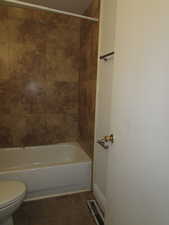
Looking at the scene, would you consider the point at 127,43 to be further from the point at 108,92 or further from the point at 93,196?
the point at 93,196

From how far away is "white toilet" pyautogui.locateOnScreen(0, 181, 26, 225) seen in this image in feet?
3.95

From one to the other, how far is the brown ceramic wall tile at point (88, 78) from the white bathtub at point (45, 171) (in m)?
0.26

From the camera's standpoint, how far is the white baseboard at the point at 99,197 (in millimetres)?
1658

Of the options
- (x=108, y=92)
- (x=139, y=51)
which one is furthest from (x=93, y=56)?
(x=139, y=51)

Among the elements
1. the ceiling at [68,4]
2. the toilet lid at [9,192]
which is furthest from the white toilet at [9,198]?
the ceiling at [68,4]

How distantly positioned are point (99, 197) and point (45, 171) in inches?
26.7

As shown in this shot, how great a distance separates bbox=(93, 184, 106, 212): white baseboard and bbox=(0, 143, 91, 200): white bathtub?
0.15 meters

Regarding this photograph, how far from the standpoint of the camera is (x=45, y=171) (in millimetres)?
1793

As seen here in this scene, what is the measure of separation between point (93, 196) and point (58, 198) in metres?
0.42

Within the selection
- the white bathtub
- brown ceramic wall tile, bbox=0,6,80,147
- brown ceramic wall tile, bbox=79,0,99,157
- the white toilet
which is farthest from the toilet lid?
brown ceramic wall tile, bbox=0,6,80,147

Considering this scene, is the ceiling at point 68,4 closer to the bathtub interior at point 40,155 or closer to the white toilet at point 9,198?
the bathtub interior at point 40,155

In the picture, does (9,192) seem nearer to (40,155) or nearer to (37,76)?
(40,155)

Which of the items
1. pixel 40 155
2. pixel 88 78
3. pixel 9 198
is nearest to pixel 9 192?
pixel 9 198

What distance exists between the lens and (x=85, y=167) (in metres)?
1.98
